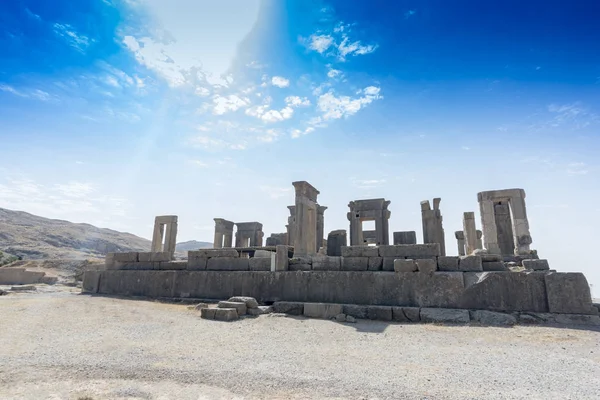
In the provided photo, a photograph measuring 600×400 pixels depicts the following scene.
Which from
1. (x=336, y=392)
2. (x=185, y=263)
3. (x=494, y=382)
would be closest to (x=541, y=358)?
(x=494, y=382)

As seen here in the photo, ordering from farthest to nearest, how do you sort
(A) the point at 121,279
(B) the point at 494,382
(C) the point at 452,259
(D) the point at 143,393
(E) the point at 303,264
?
(A) the point at 121,279
(E) the point at 303,264
(C) the point at 452,259
(B) the point at 494,382
(D) the point at 143,393

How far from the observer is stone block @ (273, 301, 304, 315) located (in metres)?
8.62

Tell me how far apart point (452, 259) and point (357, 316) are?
9.47 ft

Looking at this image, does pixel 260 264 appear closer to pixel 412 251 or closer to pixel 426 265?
pixel 412 251

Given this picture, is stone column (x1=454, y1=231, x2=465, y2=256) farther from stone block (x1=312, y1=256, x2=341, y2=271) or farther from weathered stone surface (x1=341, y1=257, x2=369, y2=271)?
stone block (x1=312, y1=256, x2=341, y2=271)

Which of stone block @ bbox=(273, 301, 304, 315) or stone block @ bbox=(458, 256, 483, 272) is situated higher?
stone block @ bbox=(458, 256, 483, 272)

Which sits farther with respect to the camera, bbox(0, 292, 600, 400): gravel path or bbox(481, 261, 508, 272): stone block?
bbox(481, 261, 508, 272): stone block

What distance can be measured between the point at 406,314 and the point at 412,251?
1.82 m

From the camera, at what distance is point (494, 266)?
8.27 m

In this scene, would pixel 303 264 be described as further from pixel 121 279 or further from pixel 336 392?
pixel 121 279

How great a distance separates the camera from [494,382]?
3.61 m

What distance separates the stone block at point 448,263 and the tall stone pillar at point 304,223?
5226mm

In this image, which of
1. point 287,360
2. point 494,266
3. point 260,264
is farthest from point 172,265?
point 494,266

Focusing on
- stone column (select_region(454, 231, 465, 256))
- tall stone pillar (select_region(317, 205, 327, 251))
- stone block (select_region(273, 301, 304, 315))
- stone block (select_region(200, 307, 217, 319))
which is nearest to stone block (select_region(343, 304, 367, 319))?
stone block (select_region(273, 301, 304, 315))
